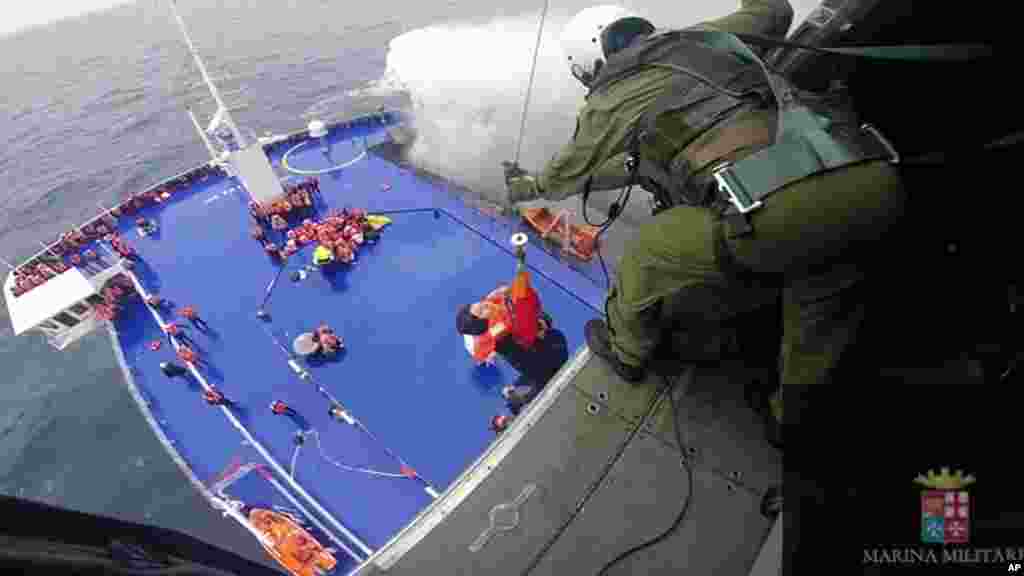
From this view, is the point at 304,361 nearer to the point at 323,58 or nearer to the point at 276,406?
the point at 276,406

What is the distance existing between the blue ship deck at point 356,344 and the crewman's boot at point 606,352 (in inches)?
178

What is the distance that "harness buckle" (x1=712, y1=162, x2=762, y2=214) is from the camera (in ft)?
7.25

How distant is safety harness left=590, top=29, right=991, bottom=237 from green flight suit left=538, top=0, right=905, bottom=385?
2.5 inches

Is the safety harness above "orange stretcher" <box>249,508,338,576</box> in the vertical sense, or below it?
above

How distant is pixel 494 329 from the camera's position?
25.3 feet

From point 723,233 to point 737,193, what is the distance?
0.77 ft

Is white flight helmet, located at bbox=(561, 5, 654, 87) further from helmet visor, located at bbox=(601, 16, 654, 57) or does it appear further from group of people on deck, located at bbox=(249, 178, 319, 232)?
group of people on deck, located at bbox=(249, 178, 319, 232)

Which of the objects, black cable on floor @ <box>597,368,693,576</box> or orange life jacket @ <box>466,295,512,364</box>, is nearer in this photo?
black cable on floor @ <box>597,368,693,576</box>

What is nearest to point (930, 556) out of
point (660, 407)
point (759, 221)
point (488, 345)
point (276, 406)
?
point (759, 221)

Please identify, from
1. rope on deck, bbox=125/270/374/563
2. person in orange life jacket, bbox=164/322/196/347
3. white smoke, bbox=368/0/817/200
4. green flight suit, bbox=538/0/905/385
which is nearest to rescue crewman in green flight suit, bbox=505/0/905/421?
green flight suit, bbox=538/0/905/385

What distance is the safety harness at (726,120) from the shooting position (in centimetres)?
216

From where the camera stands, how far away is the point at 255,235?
1257cm

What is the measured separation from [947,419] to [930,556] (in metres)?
0.55

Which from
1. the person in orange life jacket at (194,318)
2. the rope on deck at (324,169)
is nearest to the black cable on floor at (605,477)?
the person in orange life jacket at (194,318)
